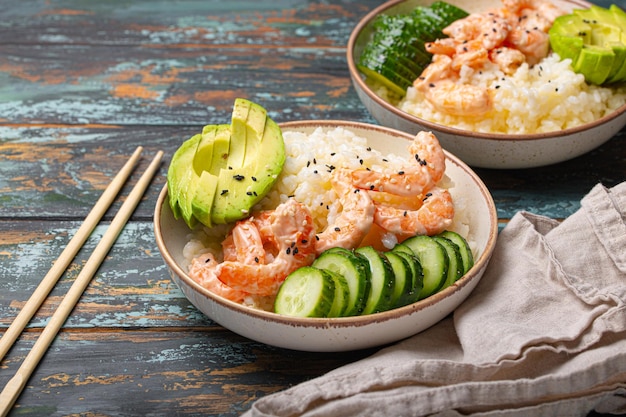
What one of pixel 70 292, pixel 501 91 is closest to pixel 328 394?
pixel 70 292

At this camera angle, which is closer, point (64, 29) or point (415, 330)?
point (415, 330)

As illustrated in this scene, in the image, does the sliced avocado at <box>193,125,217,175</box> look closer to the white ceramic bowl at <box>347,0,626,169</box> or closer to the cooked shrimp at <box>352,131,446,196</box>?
the cooked shrimp at <box>352,131,446,196</box>

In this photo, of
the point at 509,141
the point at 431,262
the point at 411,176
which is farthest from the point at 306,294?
the point at 509,141

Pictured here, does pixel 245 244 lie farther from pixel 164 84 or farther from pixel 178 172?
pixel 164 84

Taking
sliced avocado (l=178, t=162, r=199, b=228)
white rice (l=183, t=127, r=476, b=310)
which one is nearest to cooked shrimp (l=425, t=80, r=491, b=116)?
white rice (l=183, t=127, r=476, b=310)

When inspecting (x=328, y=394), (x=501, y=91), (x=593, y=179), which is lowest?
(x=593, y=179)

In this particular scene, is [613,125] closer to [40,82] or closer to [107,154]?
[107,154]

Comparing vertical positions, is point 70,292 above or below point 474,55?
below

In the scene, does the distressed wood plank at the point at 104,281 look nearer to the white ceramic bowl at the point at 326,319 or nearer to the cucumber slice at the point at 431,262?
the white ceramic bowl at the point at 326,319
